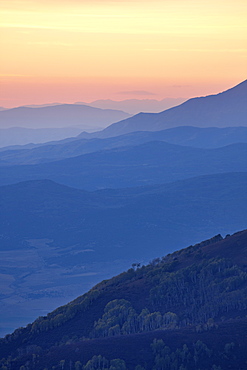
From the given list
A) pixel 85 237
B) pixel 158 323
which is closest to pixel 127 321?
pixel 158 323

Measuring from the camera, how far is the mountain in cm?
12788

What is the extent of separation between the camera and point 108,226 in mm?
173625

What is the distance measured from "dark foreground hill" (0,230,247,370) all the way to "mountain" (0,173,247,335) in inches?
2314

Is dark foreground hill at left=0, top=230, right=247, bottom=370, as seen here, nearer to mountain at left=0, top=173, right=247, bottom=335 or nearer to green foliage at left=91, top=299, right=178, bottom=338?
green foliage at left=91, top=299, right=178, bottom=338

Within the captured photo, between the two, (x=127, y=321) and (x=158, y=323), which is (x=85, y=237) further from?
(x=158, y=323)

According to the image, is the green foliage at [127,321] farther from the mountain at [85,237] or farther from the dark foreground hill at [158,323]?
the mountain at [85,237]

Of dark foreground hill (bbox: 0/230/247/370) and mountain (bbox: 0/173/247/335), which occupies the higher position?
mountain (bbox: 0/173/247/335)

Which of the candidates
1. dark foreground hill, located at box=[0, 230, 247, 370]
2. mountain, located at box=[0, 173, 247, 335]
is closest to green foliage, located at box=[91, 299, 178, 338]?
dark foreground hill, located at box=[0, 230, 247, 370]

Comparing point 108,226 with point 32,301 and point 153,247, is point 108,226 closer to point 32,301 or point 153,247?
point 153,247

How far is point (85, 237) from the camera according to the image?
552 ft

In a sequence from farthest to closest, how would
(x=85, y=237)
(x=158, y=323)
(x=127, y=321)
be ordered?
(x=85, y=237), (x=127, y=321), (x=158, y=323)

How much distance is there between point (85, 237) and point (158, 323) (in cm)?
12447

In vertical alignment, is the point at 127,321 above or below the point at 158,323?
above

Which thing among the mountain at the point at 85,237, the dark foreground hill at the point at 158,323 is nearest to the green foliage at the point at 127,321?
the dark foreground hill at the point at 158,323
